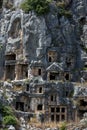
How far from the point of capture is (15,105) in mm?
89812

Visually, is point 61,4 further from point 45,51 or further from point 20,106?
point 20,106

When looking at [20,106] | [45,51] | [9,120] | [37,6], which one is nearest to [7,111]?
[9,120]

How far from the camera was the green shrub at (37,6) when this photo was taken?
98.2 metres

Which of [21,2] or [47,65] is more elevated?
[21,2]

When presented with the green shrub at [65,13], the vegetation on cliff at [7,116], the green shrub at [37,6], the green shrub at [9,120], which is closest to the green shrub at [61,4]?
the green shrub at [65,13]

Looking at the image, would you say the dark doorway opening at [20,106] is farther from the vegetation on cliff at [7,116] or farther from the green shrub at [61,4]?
the green shrub at [61,4]

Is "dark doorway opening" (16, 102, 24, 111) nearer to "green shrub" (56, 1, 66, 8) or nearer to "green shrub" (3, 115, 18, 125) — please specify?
"green shrub" (3, 115, 18, 125)

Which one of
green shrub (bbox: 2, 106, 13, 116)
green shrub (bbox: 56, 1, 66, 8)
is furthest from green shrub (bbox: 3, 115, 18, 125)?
green shrub (bbox: 56, 1, 66, 8)

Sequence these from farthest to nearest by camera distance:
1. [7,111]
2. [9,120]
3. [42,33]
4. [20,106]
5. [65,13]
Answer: [65,13]
[42,33]
[20,106]
[7,111]
[9,120]

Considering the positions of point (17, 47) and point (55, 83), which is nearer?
point (55, 83)

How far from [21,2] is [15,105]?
2516 centimetres

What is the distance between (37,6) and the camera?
9869 centimetres

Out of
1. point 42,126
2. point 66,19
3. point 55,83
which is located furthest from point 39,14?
point 42,126

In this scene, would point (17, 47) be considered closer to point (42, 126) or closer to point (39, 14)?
point (39, 14)
